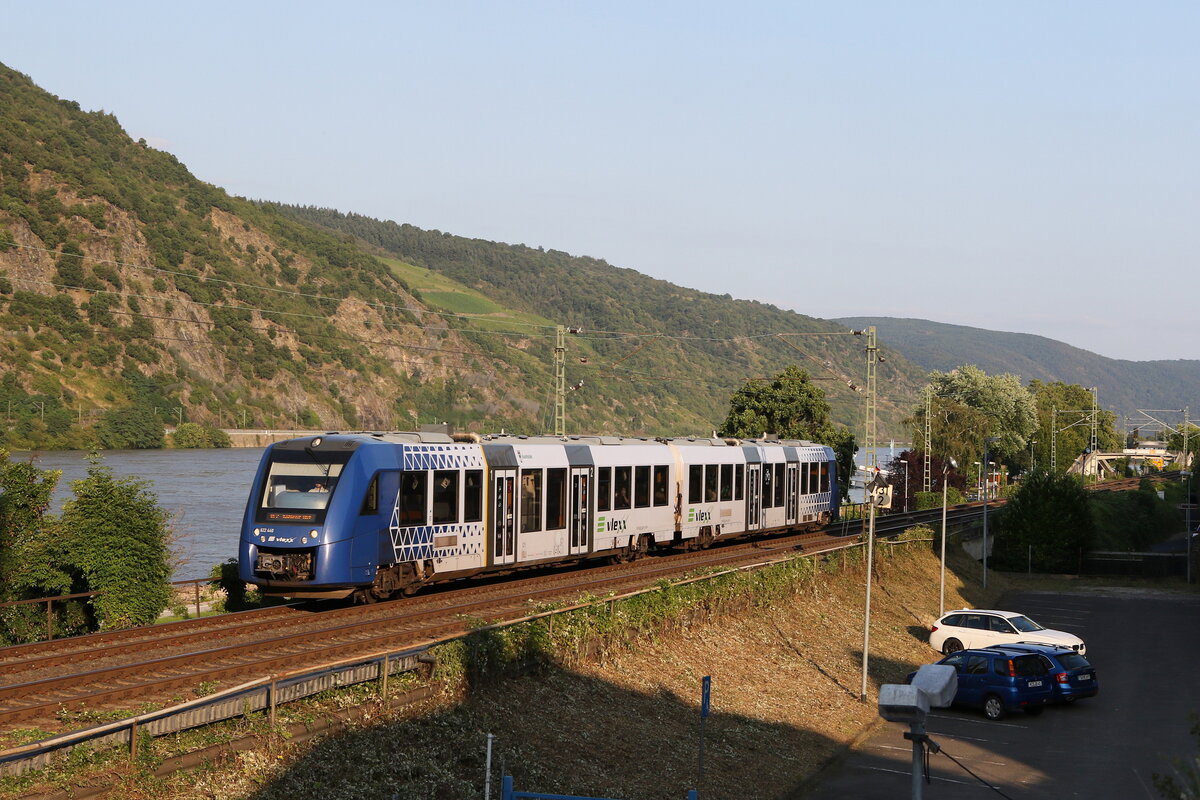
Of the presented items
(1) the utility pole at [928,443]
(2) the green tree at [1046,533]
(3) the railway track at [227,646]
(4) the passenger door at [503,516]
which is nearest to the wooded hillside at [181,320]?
(1) the utility pole at [928,443]

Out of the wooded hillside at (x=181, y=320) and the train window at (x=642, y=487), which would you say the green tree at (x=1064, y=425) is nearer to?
the wooded hillside at (x=181, y=320)

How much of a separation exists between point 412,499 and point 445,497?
1.12m

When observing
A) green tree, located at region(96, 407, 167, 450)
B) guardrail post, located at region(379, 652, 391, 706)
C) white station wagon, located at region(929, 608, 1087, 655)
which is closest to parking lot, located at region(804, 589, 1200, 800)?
white station wagon, located at region(929, 608, 1087, 655)

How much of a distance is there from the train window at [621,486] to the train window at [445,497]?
780 cm

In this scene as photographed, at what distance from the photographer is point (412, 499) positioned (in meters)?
24.8

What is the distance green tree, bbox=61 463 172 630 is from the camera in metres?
23.5

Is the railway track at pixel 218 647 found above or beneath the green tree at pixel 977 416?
beneath

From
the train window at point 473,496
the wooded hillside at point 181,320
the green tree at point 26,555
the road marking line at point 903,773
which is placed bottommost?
the road marking line at point 903,773

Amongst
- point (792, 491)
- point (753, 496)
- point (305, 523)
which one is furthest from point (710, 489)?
point (305, 523)

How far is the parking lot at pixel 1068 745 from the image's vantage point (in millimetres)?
21234

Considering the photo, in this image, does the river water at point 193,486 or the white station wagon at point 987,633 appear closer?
the white station wagon at point 987,633

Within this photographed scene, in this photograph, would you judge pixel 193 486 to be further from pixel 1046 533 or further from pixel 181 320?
pixel 181 320

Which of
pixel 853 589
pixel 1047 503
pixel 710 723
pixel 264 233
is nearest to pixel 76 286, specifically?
pixel 264 233

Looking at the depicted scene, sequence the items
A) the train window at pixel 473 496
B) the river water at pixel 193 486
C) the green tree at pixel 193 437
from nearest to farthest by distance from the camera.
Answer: the train window at pixel 473 496
the river water at pixel 193 486
the green tree at pixel 193 437
